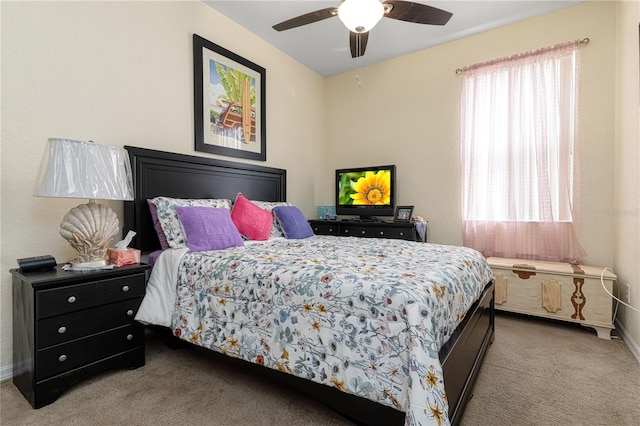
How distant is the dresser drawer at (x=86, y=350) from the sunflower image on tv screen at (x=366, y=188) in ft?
9.26

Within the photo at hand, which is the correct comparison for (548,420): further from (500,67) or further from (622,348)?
(500,67)

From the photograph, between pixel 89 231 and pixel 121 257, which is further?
pixel 121 257

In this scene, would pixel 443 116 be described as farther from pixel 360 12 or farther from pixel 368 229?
pixel 360 12

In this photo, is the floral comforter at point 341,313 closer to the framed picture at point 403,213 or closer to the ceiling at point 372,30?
the framed picture at point 403,213

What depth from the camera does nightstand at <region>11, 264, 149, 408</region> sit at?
1.55 metres

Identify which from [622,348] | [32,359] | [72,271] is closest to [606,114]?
[622,348]

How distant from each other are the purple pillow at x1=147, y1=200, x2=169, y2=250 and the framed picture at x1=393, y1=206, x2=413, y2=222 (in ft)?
8.52

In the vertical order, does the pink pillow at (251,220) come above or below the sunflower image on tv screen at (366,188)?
below

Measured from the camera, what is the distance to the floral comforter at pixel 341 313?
111cm

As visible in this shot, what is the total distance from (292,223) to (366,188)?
1414 mm

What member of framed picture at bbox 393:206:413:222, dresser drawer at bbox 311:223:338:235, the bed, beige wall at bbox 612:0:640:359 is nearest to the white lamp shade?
the bed

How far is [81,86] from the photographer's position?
211 cm

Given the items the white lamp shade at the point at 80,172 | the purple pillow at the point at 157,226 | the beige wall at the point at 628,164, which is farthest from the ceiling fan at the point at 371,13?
the purple pillow at the point at 157,226

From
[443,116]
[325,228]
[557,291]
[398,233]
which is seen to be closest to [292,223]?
[325,228]
